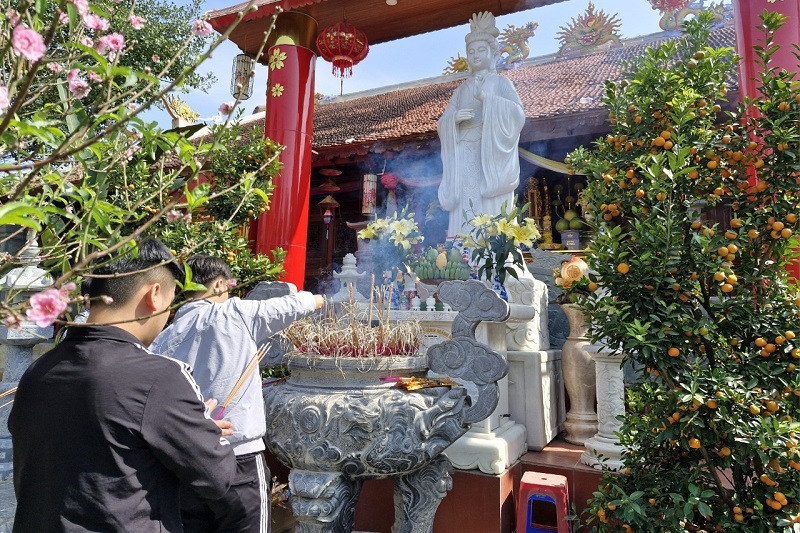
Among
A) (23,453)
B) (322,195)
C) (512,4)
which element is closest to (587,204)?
(23,453)

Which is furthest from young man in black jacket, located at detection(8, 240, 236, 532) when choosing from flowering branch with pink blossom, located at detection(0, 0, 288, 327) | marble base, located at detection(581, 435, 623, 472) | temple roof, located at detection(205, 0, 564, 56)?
temple roof, located at detection(205, 0, 564, 56)

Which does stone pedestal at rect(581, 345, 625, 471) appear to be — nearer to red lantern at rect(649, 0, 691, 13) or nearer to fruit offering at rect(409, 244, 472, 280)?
fruit offering at rect(409, 244, 472, 280)

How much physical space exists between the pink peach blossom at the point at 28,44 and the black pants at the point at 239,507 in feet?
4.90

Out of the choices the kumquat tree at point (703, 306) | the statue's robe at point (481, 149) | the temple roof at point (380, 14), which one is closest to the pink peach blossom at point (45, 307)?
the kumquat tree at point (703, 306)

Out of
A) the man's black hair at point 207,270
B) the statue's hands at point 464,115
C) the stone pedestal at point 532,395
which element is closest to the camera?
the man's black hair at point 207,270

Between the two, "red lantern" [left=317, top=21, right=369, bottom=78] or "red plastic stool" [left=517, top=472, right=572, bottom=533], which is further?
"red lantern" [left=317, top=21, right=369, bottom=78]

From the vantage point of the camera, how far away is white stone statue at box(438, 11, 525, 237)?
5.14m

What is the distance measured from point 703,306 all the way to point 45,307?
2.13 m

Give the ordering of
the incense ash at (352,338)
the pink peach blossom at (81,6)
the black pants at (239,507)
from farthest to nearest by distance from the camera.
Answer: the incense ash at (352,338) < the black pants at (239,507) < the pink peach blossom at (81,6)

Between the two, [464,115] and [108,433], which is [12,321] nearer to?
[108,433]

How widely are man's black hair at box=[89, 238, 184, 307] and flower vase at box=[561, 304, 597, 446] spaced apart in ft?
9.76

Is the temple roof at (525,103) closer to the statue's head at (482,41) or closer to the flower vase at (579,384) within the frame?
the statue's head at (482,41)

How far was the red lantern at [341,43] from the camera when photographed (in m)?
6.50

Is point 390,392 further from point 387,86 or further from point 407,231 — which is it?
point 387,86
